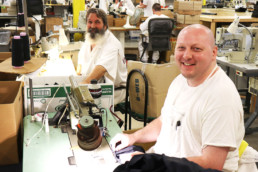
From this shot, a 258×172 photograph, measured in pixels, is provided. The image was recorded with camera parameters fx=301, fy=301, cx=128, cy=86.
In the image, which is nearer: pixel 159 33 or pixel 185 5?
pixel 159 33

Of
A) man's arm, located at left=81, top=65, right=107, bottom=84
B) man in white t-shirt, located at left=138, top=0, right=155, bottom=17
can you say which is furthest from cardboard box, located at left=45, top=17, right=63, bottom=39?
man in white t-shirt, located at left=138, top=0, right=155, bottom=17

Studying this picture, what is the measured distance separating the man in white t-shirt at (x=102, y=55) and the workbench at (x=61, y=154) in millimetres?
1126

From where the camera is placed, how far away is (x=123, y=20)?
655 centimetres

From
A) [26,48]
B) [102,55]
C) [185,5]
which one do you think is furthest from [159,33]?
[26,48]

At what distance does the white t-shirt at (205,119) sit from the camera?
1373mm

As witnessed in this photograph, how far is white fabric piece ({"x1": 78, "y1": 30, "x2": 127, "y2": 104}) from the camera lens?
2.92m

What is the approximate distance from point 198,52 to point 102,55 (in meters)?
1.57

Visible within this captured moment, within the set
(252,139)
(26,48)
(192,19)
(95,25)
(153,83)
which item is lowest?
(252,139)

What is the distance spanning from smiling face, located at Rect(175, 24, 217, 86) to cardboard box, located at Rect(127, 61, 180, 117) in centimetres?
107

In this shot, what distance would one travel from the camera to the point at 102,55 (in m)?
2.96

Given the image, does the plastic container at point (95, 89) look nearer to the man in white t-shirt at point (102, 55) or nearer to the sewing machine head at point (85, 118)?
the sewing machine head at point (85, 118)

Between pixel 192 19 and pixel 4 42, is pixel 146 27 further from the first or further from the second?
pixel 4 42

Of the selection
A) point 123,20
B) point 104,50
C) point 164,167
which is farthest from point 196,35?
point 123,20

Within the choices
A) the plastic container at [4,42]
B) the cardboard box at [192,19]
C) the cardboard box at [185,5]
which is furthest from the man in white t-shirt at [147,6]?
the plastic container at [4,42]
